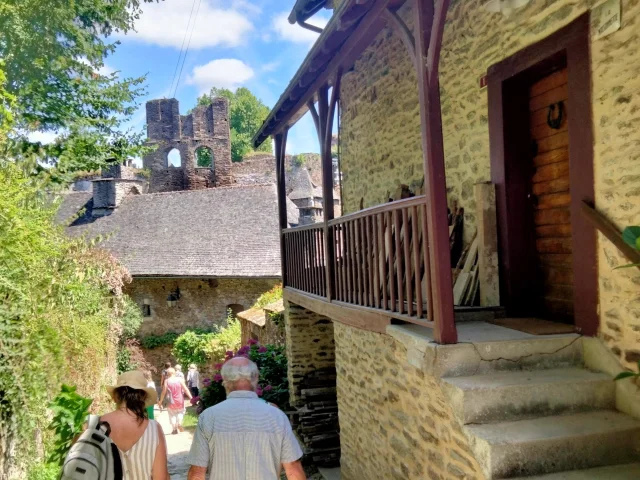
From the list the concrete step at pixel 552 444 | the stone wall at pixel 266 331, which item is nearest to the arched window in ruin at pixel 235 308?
the stone wall at pixel 266 331

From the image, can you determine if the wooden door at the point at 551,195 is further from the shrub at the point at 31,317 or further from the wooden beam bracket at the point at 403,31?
the shrub at the point at 31,317

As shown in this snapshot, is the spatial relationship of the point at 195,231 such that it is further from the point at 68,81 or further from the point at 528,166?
the point at 528,166

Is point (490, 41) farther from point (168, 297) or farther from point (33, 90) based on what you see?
point (168, 297)

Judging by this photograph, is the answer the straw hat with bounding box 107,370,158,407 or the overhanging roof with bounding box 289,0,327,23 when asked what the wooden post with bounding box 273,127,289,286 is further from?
the straw hat with bounding box 107,370,158,407

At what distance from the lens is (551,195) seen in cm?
409

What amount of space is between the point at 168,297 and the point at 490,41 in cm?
1775

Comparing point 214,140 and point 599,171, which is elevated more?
Answer: point 214,140

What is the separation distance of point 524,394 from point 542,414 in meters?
0.16

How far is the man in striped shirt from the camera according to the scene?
2846mm

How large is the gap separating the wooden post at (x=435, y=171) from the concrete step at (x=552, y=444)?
0.61 meters

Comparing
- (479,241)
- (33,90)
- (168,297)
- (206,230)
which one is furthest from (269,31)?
(479,241)

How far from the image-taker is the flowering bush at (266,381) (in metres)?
9.52

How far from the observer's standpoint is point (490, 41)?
14.6 feet

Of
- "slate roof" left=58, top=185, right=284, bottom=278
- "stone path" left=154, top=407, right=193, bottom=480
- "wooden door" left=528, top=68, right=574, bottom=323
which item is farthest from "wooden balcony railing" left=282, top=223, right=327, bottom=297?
"slate roof" left=58, top=185, right=284, bottom=278
